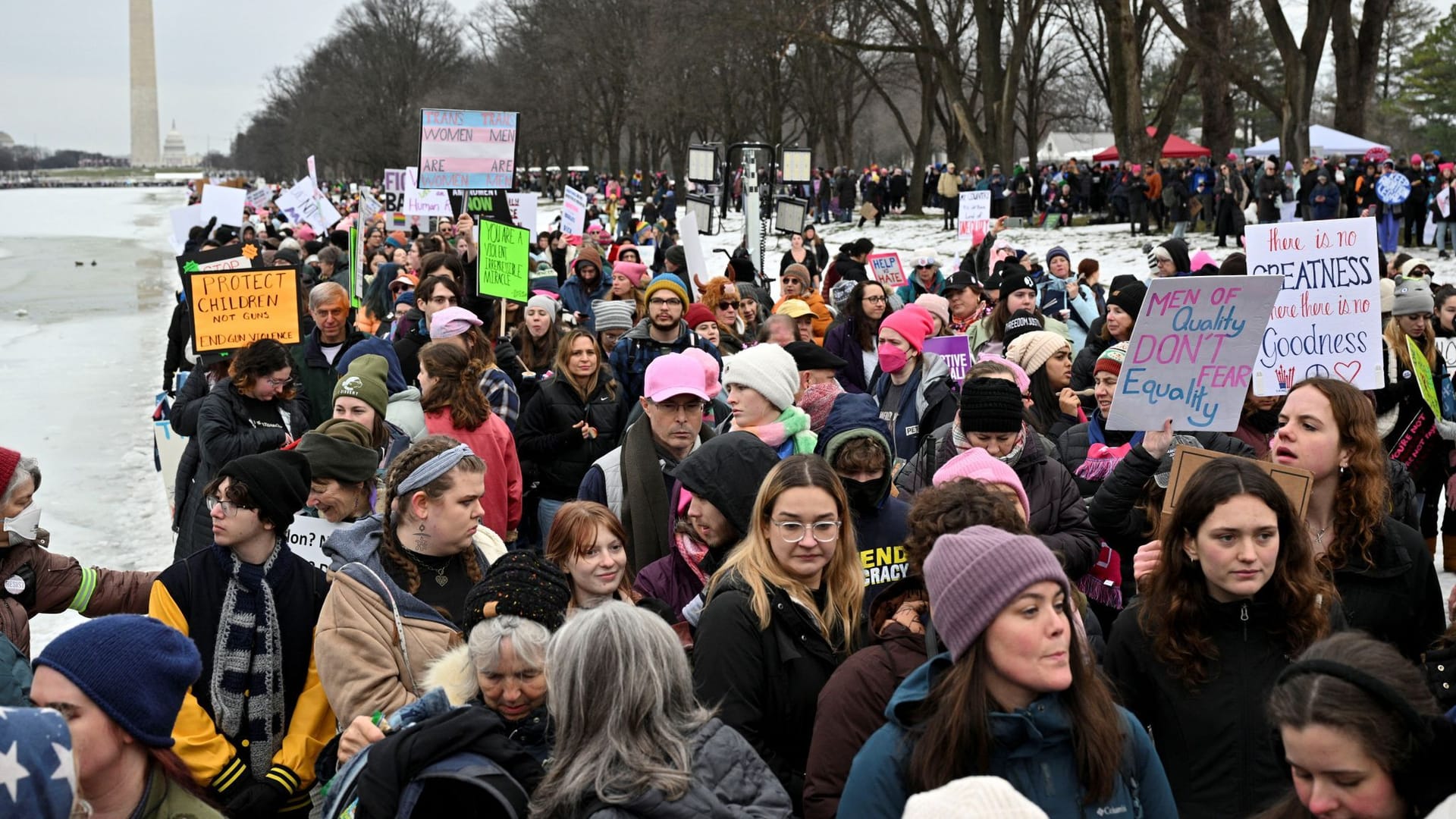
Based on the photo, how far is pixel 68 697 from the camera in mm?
2863

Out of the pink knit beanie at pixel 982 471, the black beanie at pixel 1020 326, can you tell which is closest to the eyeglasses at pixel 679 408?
the pink knit beanie at pixel 982 471

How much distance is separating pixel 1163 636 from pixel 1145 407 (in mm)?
1716

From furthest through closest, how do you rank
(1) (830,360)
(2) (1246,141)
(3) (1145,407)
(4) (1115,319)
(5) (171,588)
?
(2) (1246,141) < (4) (1115,319) < (1) (830,360) < (3) (1145,407) < (5) (171,588)

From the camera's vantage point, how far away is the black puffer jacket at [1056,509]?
5012mm

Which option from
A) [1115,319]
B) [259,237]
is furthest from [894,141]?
[1115,319]

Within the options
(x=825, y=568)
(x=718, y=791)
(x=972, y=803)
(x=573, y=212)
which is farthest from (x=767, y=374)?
(x=573, y=212)

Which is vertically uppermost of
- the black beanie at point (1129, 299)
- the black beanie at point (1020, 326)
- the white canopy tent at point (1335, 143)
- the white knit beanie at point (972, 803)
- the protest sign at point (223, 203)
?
the white canopy tent at point (1335, 143)

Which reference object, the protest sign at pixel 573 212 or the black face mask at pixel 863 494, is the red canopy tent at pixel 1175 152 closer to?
the protest sign at pixel 573 212

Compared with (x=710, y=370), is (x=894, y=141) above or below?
above

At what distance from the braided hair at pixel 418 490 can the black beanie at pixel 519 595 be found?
1.98 ft

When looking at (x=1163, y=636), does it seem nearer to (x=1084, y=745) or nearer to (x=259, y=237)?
(x=1084, y=745)

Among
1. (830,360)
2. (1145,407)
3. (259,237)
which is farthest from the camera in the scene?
(259,237)

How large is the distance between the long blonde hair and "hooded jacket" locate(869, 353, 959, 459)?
3195 millimetres

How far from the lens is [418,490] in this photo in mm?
4309
